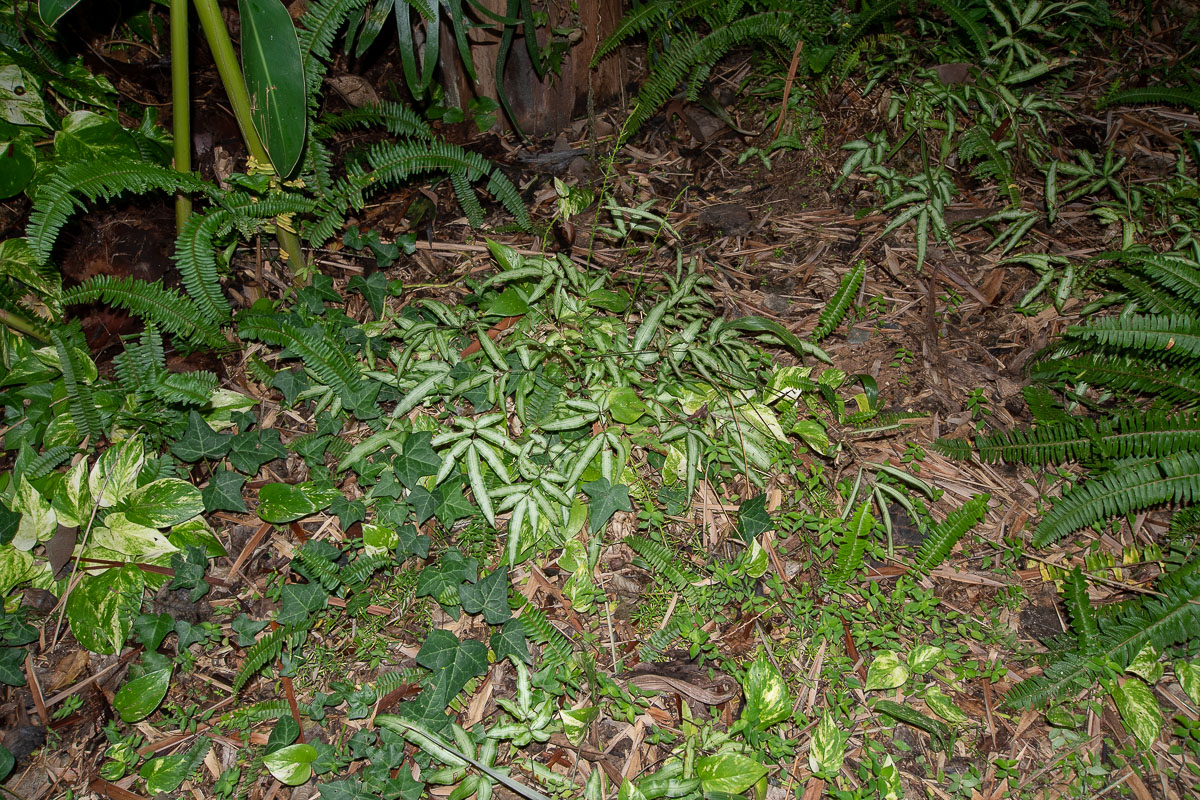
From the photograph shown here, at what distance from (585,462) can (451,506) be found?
42 centimetres

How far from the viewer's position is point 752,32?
270 centimetres

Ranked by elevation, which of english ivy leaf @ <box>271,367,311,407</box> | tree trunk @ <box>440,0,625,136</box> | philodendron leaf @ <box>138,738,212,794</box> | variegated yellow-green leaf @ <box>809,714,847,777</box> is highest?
tree trunk @ <box>440,0,625,136</box>

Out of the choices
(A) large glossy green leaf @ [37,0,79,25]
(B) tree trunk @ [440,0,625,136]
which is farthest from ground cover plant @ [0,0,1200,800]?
(B) tree trunk @ [440,0,625,136]

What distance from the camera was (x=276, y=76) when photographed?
2045 millimetres

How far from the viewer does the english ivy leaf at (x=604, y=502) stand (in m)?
1.97

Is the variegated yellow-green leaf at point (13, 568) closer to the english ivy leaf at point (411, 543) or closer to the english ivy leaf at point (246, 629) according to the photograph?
the english ivy leaf at point (246, 629)

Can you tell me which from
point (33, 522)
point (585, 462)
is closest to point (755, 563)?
point (585, 462)

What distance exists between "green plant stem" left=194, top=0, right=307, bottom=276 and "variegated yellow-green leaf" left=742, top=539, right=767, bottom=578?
6.14 ft

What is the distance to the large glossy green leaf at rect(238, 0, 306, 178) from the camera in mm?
2043

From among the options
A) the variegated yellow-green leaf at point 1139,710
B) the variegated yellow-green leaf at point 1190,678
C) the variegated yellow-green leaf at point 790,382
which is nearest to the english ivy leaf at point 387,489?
the variegated yellow-green leaf at point 790,382

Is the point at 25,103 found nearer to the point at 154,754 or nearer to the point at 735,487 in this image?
the point at 154,754

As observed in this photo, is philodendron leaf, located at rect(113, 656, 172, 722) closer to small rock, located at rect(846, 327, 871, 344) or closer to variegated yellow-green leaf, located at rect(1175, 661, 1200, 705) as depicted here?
small rock, located at rect(846, 327, 871, 344)

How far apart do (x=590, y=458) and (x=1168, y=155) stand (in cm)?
280

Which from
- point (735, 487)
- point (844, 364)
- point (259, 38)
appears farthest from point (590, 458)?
point (259, 38)
